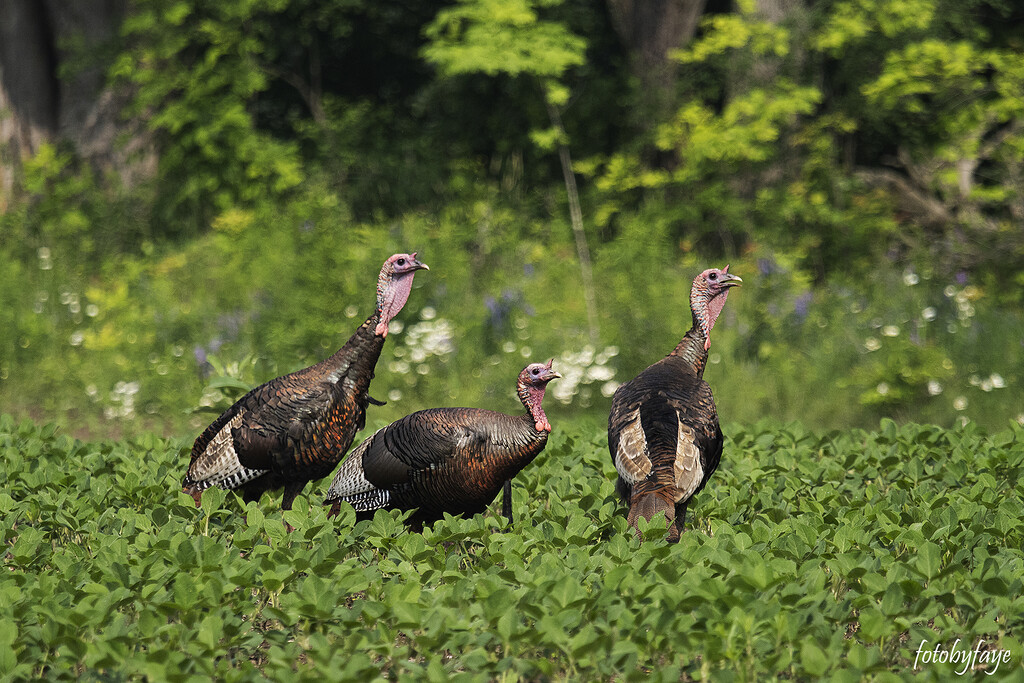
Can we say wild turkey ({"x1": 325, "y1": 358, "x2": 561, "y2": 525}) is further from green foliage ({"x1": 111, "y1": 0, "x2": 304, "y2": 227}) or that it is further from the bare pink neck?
green foliage ({"x1": 111, "y1": 0, "x2": 304, "y2": 227})

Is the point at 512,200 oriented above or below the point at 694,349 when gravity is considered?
below

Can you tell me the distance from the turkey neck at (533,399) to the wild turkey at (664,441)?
404 millimetres

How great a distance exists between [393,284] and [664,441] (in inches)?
63.5

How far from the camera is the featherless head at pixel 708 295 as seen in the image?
18.8ft

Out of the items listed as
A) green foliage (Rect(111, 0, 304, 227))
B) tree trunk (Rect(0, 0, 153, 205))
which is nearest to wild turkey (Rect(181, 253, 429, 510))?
green foliage (Rect(111, 0, 304, 227))

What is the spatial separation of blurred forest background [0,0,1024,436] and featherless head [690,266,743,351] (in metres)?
2.30

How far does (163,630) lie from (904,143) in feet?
37.7

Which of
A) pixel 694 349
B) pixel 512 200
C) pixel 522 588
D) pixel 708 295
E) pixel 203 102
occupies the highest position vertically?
pixel 522 588

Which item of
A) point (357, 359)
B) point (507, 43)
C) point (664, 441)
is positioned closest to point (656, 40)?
point (507, 43)

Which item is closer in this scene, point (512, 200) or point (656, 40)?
point (512, 200)

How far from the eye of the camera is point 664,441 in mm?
4656

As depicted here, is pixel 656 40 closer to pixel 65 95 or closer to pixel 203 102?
pixel 203 102

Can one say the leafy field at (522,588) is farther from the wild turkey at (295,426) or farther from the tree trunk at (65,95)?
the tree trunk at (65,95)

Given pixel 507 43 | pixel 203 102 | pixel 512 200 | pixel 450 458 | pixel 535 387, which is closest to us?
pixel 450 458
